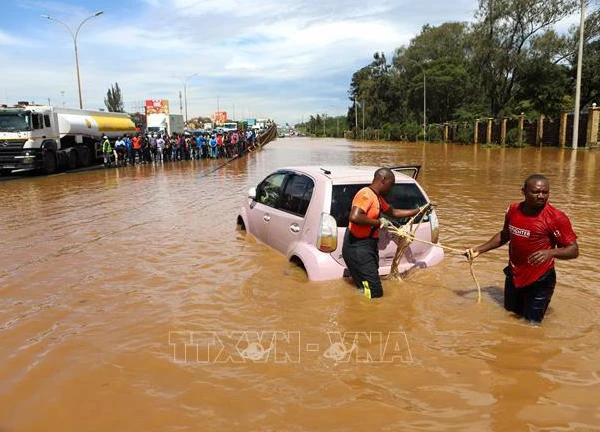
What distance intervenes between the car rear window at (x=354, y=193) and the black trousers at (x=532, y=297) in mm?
1274

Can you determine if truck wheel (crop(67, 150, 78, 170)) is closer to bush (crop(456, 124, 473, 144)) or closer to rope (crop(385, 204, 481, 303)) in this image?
rope (crop(385, 204, 481, 303))

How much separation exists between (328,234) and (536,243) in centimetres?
186

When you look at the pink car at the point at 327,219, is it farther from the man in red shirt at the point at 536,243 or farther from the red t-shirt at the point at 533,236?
the red t-shirt at the point at 533,236

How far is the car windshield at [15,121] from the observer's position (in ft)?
66.5

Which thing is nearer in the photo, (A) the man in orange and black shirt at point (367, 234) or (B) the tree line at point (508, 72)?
(A) the man in orange and black shirt at point (367, 234)

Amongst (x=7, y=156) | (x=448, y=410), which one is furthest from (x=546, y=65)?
(x=448, y=410)

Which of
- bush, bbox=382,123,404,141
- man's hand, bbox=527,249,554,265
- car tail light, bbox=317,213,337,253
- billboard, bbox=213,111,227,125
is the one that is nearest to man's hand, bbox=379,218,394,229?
car tail light, bbox=317,213,337,253

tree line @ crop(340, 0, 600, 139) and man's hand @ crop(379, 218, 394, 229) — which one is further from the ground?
tree line @ crop(340, 0, 600, 139)

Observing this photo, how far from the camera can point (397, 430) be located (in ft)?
10.3

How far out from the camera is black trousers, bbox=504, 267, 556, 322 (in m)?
4.23

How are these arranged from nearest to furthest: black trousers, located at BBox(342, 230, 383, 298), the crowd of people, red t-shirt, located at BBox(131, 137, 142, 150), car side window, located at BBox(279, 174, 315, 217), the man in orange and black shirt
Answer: the man in orange and black shirt
black trousers, located at BBox(342, 230, 383, 298)
car side window, located at BBox(279, 174, 315, 217)
the crowd of people
red t-shirt, located at BBox(131, 137, 142, 150)

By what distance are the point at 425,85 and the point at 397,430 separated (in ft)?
230

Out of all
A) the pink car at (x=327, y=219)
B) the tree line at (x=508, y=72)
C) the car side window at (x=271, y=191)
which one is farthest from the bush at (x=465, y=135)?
the pink car at (x=327, y=219)

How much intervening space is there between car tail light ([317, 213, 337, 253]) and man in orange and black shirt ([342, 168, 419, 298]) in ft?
0.66
